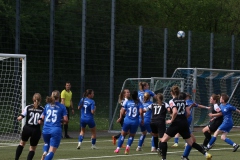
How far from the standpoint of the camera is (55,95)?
574 inches

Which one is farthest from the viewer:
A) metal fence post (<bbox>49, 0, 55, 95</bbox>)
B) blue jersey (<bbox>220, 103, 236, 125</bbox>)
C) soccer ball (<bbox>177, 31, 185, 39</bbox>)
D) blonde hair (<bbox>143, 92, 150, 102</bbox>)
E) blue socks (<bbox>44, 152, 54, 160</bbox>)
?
soccer ball (<bbox>177, 31, 185, 39</bbox>)

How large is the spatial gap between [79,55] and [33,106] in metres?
11.4

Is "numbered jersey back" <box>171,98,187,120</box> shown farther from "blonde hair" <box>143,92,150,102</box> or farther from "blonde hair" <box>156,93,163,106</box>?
"blonde hair" <box>143,92,150,102</box>

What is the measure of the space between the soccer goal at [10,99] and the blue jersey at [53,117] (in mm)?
6302

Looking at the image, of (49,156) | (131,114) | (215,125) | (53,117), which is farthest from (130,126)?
(49,156)

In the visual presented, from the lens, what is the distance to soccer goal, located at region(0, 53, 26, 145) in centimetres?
2102

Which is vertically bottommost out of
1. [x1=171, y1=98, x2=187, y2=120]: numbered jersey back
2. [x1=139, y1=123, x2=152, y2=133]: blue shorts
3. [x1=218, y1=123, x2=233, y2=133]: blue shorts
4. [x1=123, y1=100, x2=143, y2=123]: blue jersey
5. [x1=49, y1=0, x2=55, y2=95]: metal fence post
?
[x1=139, y1=123, x2=152, y2=133]: blue shorts

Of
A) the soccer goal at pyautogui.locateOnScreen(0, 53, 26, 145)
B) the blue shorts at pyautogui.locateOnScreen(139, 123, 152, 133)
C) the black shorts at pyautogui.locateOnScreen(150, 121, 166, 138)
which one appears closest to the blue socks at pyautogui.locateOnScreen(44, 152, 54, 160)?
the black shorts at pyautogui.locateOnScreen(150, 121, 166, 138)

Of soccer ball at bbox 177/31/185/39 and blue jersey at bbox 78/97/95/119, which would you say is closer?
blue jersey at bbox 78/97/95/119

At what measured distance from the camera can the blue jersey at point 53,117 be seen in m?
14.5

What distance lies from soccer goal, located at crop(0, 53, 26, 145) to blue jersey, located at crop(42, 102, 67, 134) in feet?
20.7

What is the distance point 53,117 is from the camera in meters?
14.5

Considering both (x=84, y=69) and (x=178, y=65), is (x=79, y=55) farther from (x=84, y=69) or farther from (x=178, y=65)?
(x=178, y=65)

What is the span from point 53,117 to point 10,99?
744 centimetres
